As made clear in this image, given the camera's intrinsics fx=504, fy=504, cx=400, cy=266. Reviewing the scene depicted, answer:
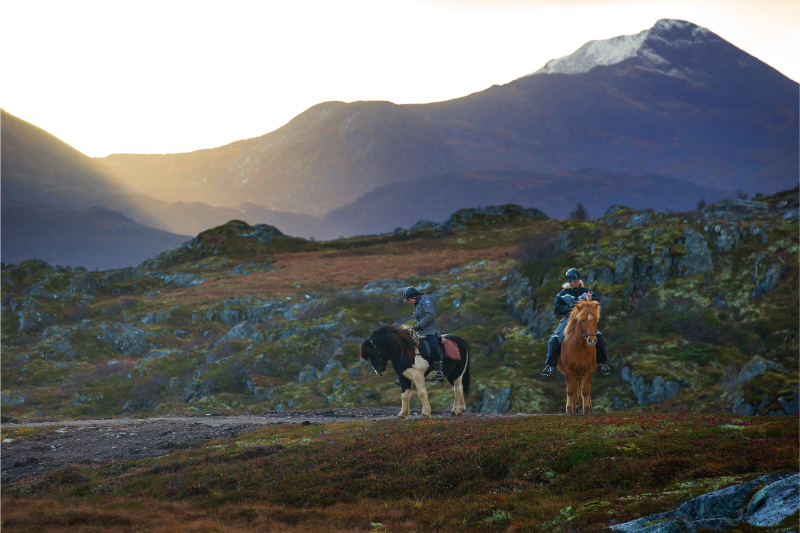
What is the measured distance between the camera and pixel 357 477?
1438 cm

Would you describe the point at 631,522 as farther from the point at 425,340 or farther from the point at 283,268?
the point at 283,268

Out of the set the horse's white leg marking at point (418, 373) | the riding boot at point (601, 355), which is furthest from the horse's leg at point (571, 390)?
the horse's white leg marking at point (418, 373)

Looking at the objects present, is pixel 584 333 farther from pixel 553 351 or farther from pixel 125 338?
pixel 125 338

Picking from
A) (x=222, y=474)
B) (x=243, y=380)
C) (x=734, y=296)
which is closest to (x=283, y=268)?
(x=243, y=380)

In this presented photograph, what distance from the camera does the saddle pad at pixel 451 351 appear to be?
64.6ft

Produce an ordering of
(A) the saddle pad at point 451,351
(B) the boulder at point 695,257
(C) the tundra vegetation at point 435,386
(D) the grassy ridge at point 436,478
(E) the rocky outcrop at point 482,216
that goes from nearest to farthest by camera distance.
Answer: (D) the grassy ridge at point 436,478 < (C) the tundra vegetation at point 435,386 < (A) the saddle pad at point 451,351 < (B) the boulder at point 695,257 < (E) the rocky outcrop at point 482,216

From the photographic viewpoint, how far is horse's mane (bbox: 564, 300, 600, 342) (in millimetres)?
16500

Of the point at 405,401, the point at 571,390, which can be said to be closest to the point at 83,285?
the point at 405,401

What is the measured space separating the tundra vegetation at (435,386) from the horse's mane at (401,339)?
9.00 feet

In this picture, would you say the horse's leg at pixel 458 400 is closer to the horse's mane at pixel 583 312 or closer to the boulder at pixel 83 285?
the horse's mane at pixel 583 312

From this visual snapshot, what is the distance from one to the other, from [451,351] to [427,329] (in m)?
1.39

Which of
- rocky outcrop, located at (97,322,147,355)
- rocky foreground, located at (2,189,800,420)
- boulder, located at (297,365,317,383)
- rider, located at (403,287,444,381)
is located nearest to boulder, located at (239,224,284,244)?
rocky foreground, located at (2,189,800,420)

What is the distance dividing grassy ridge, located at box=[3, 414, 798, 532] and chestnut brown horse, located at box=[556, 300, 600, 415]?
Result: 1495 mm

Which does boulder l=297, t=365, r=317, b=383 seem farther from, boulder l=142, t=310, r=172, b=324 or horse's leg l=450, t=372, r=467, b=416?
boulder l=142, t=310, r=172, b=324
